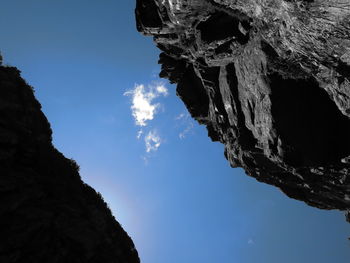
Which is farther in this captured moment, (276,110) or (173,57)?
(173,57)

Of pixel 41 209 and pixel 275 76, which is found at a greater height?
pixel 275 76

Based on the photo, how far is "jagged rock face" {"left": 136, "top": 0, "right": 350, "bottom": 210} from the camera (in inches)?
584

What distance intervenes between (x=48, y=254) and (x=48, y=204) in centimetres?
466

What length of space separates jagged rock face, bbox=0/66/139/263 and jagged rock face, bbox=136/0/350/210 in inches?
677

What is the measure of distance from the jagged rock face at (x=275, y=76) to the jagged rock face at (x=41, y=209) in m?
17.2

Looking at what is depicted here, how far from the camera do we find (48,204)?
22188mm

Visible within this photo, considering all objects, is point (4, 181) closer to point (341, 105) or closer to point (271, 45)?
point (271, 45)

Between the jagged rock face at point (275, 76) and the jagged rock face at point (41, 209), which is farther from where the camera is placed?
the jagged rock face at point (41, 209)

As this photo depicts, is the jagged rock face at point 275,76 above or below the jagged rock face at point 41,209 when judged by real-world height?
above

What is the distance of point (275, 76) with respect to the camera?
2094cm

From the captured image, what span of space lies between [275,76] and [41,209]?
22.1 metres

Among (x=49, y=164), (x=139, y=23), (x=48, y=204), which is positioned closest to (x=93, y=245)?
(x=48, y=204)

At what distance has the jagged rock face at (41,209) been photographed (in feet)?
59.7

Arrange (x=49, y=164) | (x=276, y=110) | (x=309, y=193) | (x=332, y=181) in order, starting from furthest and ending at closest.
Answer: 1. (x=309, y=193)
2. (x=49, y=164)
3. (x=332, y=181)
4. (x=276, y=110)
